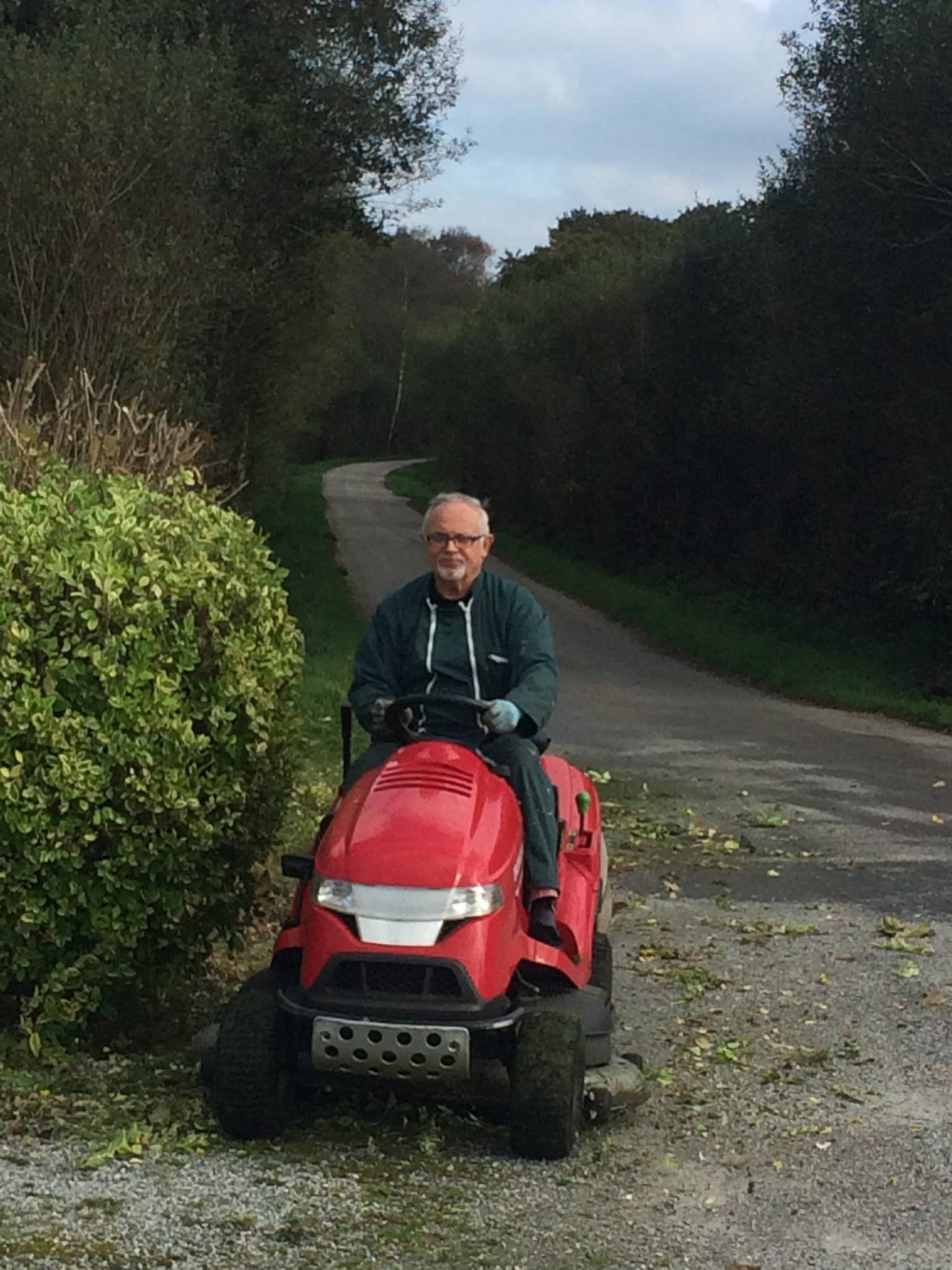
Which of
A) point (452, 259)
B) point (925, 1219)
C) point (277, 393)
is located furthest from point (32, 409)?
point (452, 259)

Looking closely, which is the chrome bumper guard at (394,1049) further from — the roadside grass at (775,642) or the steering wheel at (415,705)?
the roadside grass at (775,642)

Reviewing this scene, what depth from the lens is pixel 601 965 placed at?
19.8 feet

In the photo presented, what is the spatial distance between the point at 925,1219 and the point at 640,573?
28.2 meters

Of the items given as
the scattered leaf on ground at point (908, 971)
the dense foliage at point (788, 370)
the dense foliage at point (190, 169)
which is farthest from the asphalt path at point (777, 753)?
the dense foliage at point (190, 169)

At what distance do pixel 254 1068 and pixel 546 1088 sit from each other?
0.88 metres

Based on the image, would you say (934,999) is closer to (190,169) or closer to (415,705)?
(415,705)

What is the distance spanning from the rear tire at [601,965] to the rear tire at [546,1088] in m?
0.77

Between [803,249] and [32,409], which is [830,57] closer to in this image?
[803,249]

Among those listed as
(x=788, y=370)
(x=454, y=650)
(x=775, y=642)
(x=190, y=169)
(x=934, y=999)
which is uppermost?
(x=190, y=169)

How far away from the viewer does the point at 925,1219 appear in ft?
15.4

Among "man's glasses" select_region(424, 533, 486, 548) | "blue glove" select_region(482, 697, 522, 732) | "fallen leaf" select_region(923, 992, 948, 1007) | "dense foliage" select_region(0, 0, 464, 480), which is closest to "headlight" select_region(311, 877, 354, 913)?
"blue glove" select_region(482, 697, 522, 732)

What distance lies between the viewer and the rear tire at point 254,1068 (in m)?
4.91

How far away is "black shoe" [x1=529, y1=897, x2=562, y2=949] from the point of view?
532 cm

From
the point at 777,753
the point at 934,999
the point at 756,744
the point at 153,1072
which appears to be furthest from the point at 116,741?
the point at 756,744
